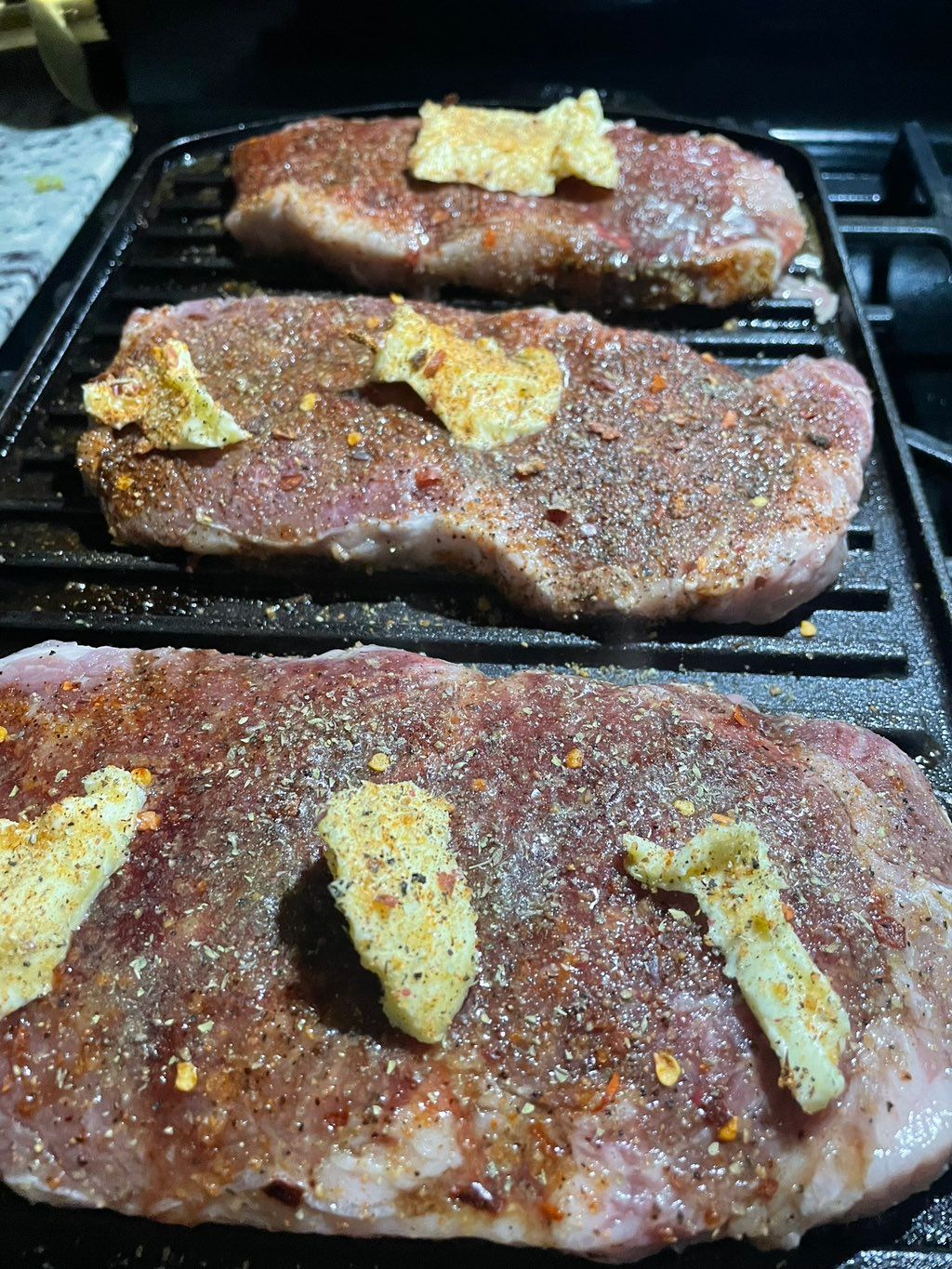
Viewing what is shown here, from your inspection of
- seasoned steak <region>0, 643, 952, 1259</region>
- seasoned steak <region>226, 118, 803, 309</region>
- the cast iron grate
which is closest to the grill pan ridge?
the cast iron grate

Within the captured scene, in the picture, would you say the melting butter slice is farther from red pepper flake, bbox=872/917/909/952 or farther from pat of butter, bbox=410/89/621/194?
pat of butter, bbox=410/89/621/194

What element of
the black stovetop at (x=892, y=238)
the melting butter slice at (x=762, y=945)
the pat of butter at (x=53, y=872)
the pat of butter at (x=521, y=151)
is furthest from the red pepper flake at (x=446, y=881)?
the pat of butter at (x=521, y=151)

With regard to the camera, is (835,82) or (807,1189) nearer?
(807,1189)

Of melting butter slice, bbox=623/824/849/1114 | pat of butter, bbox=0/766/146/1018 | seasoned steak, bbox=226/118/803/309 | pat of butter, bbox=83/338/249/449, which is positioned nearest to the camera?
melting butter slice, bbox=623/824/849/1114

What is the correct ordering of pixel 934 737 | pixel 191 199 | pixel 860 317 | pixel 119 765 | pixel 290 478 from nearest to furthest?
pixel 119 765 < pixel 934 737 < pixel 290 478 < pixel 860 317 < pixel 191 199

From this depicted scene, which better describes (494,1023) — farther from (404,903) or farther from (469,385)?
(469,385)

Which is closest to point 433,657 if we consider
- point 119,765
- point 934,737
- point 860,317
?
point 119,765

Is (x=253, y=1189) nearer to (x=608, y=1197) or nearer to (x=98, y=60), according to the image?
(x=608, y=1197)
